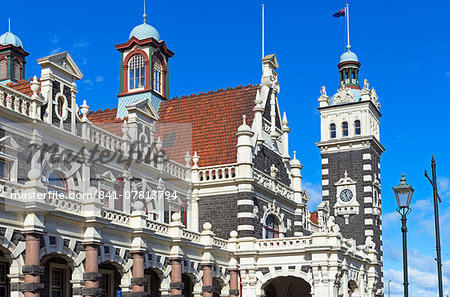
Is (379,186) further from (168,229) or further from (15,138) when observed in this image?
(15,138)

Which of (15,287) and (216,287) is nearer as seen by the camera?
(15,287)

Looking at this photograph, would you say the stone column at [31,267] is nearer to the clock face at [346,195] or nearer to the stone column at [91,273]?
the stone column at [91,273]

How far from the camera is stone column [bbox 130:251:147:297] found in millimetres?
29880

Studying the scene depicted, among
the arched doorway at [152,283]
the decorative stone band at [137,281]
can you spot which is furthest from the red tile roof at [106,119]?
the decorative stone band at [137,281]

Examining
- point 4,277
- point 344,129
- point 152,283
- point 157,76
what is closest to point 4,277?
point 4,277

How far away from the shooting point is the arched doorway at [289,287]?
4428cm

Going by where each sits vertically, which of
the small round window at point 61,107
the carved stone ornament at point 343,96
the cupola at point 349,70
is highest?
the cupola at point 349,70

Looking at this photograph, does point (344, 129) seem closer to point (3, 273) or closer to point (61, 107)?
point (61, 107)

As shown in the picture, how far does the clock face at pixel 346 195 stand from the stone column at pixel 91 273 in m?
37.7

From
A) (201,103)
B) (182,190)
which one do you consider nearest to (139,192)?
(182,190)

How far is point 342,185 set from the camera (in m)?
61.9

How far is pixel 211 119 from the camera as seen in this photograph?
1759 inches

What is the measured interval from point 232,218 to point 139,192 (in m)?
6.48

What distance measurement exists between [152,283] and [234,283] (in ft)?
19.4
